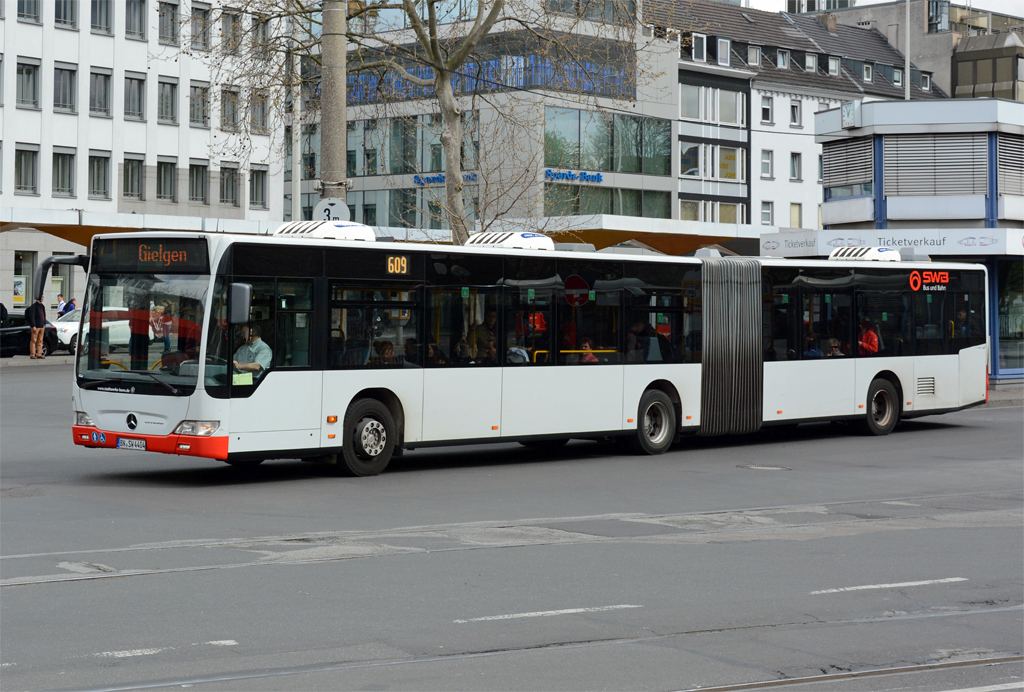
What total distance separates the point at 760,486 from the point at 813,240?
19608mm

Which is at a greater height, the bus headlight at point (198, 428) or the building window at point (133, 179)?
the building window at point (133, 179)

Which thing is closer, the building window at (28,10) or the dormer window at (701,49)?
the building window at (28,10)

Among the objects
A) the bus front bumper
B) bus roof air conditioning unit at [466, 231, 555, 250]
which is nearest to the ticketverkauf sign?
bus roof air conditioning unit at [466, 231, 555, 250]

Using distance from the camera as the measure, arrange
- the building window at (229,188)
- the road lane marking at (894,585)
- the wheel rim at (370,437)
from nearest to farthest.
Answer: the road lane marking at (894,585), the wheel rim at (370,437), the building window at (229,188)

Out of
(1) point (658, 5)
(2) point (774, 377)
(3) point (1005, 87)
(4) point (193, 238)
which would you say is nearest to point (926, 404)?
(2) point (774, 377)

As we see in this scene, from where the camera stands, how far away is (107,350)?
14.5 m

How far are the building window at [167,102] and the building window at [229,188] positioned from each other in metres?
3.60

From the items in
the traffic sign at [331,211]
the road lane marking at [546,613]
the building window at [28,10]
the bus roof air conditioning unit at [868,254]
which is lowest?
the road lane marking at [546,613]

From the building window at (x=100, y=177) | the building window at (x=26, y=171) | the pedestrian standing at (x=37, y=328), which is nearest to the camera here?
the pedestrian standing at (x=37, y=328)

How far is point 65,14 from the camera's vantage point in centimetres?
5694

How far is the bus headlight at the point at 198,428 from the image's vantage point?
545 inches

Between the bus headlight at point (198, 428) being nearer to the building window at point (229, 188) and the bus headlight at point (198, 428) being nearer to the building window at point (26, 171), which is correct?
the building window at point (26, 171)

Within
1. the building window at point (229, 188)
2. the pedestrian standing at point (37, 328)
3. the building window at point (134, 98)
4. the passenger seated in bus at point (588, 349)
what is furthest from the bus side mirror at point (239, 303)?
the building window at point (229, 188)

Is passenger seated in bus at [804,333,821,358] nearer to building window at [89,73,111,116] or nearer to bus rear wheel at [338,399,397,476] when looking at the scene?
bus rear wheel at [338,399,397,476]
